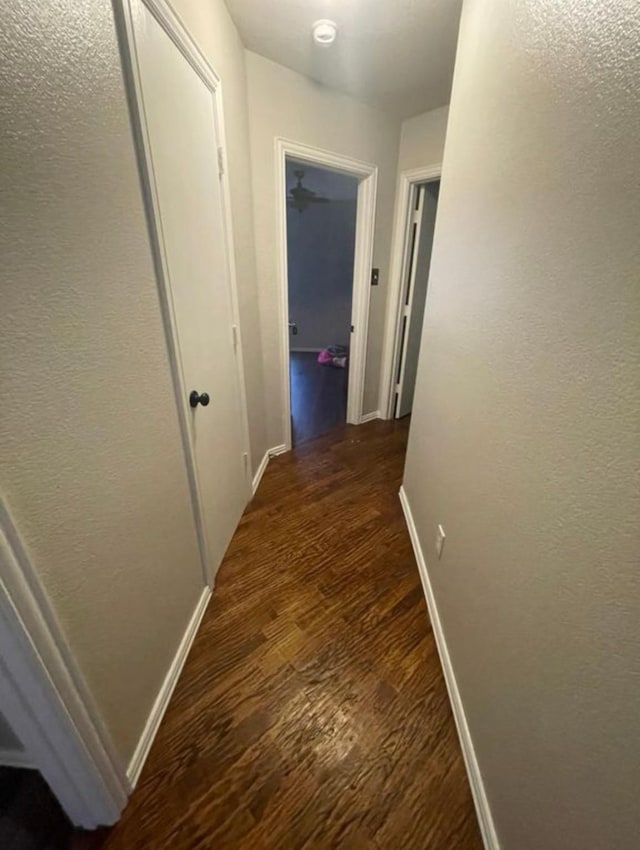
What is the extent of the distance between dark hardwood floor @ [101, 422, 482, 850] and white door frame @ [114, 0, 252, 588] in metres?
0.35

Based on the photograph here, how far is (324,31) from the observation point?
4.93 ft

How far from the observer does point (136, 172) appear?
2.89ft

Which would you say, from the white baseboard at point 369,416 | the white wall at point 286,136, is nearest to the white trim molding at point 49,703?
the white wall at point 286,136

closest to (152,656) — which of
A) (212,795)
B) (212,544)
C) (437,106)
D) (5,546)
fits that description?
(212,795)

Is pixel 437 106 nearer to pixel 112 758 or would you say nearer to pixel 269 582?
pixel 269 582

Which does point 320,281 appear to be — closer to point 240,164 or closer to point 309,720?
point 240,164

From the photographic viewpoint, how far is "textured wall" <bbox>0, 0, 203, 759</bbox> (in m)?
0.56

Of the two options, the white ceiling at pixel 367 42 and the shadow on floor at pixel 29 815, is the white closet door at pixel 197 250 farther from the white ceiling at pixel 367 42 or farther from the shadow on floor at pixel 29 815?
the shadow on floor at pixel 29 815

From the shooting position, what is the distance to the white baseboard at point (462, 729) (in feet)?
2.85

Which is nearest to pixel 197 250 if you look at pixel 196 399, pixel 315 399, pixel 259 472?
pixel 196 399

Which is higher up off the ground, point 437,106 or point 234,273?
point 437,106

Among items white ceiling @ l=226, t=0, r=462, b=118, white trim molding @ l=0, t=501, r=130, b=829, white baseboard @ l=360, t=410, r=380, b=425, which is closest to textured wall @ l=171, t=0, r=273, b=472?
white ceiling @ l=226, t=0, r=462, b=118

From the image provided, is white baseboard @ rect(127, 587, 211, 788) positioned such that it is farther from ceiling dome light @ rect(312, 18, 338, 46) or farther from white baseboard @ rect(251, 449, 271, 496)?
ceiling dome light @ rect(312, 18, 338, 46)

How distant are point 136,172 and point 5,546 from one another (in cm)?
92
